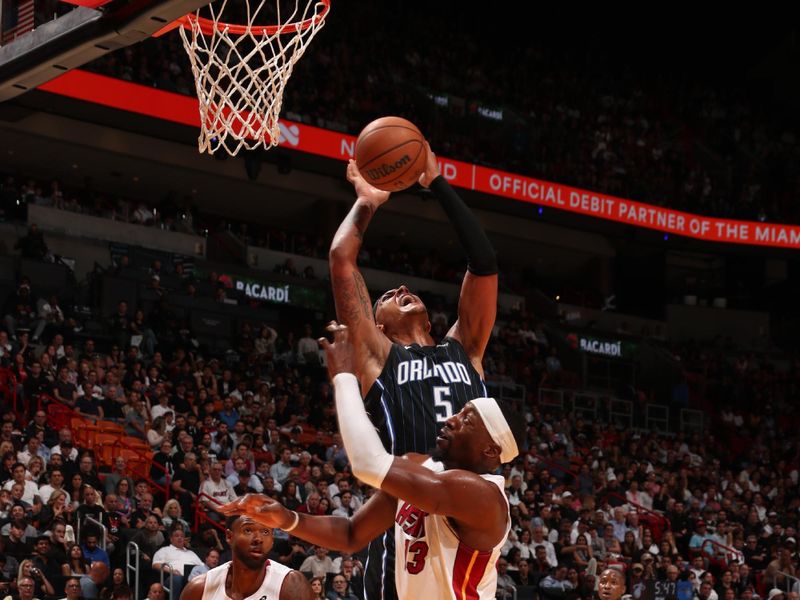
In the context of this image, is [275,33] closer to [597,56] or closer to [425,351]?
[425,351]

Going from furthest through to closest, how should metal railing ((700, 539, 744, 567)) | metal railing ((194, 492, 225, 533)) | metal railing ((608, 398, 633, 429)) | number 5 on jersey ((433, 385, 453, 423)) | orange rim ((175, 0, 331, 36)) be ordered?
metal railing ((608, 398, 633, 429)) → metal railing ((700, 539, 744, 567)) → metal railing ((194, 492, 225, 533)) → orange rim ((175, 0, 331, 36)) → number 5 on jersey ((433, 385, 453, 423))

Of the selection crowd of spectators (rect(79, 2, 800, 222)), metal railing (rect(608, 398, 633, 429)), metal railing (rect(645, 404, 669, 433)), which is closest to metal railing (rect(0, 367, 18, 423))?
crowd of spectators (rect(79, 2, 800, 222))

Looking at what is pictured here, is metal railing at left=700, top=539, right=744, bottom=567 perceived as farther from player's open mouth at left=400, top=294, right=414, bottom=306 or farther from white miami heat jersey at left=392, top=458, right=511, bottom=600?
white miami heat jersey at left=392, top=458, right=511, bottom=600

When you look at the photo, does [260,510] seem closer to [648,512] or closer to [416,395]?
[416,395]

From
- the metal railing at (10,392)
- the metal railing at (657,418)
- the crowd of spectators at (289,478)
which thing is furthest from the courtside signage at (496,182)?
the metal railing at (10,392)

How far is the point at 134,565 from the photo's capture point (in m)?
10.7

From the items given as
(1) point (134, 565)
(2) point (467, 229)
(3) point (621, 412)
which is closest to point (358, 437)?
(2) point (467, 229)

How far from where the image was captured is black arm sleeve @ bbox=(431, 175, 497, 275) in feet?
15.1

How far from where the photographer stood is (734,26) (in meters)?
31.8

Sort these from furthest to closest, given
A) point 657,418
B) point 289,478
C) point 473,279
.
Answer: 1. point 657,418
2. point 289,478
3. point 473,279

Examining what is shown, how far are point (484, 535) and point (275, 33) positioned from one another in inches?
190

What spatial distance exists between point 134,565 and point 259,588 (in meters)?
5.42

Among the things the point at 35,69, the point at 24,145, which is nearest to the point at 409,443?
the point at 35,69

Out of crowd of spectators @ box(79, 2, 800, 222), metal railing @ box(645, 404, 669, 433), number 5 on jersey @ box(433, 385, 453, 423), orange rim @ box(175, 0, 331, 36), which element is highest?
crowd of spectators @ box(79, 2, 800, 222)
